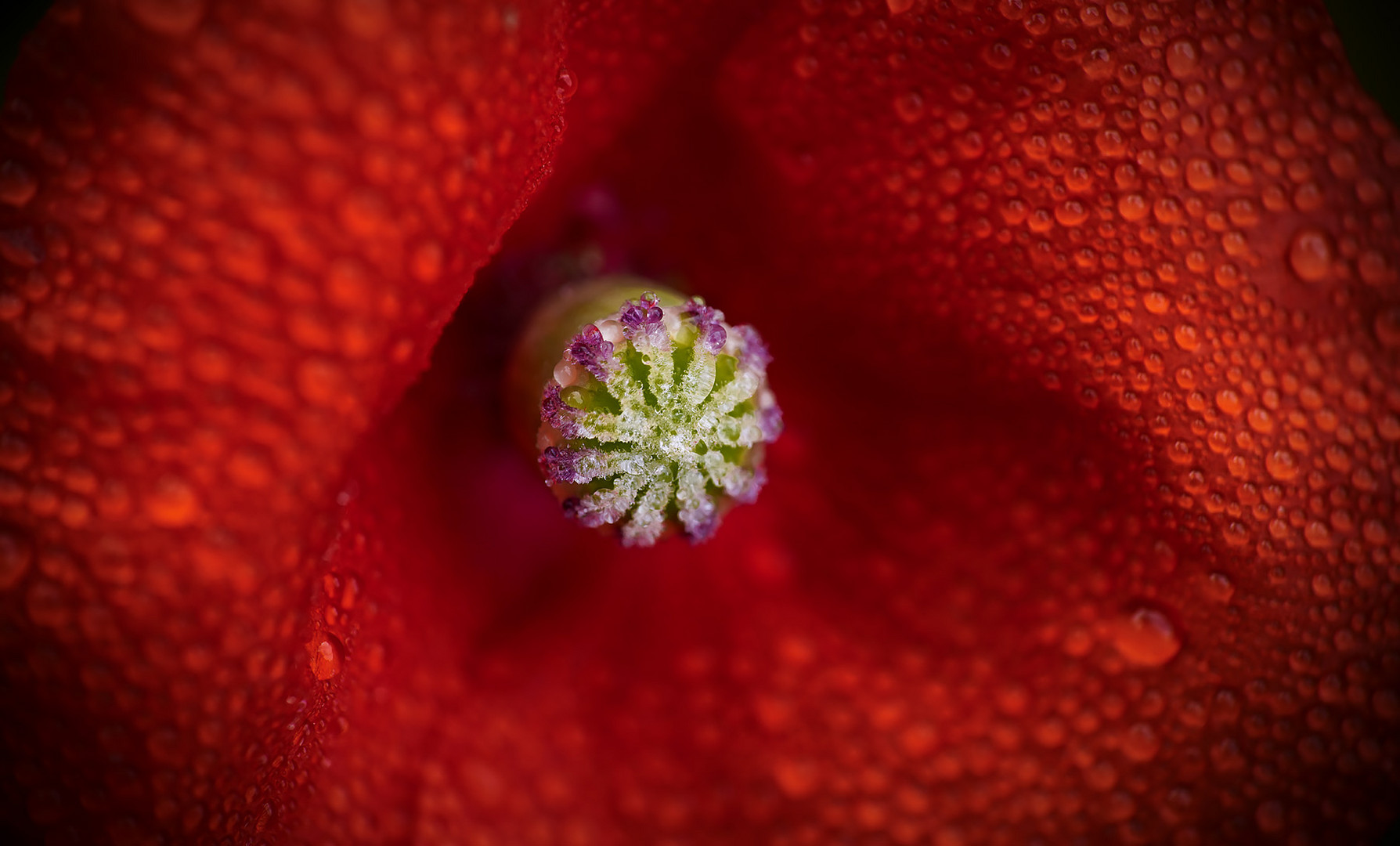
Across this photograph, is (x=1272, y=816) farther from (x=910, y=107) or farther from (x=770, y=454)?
(x=910, y=107)

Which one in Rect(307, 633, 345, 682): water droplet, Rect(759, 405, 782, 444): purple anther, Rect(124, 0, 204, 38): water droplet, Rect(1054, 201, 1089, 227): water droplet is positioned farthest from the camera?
Rect(759, 405, 782, 444): purple anther

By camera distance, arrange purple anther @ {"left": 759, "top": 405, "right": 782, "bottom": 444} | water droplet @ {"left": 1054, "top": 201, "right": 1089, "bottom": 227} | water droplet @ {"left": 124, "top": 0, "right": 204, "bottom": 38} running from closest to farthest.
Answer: water droplet @ {"left": 124, "top": 0, "right": 204, "bottom": 38}
water droplet @ {"left": 1054, "top": 201, "right": 1089, "bottom": 227}
purple anther @ {"left": 759, "top": 405, "right": 782, "bottom": 444}

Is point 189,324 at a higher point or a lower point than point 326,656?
higher

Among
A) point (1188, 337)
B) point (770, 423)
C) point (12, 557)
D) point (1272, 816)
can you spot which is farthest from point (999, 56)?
point (12, 557)

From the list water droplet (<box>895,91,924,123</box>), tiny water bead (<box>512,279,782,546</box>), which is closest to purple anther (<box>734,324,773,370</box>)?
tiny water bead (<box>512,279,782,546</box>)

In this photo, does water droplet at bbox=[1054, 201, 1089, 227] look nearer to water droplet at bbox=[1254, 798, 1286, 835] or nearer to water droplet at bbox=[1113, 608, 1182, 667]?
water droplet at bbox=[1113, 608, 1182, 667]

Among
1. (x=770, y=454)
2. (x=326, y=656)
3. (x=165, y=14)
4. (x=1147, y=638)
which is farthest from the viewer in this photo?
(x=770, y=454)

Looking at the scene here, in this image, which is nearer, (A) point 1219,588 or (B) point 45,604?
(B) point 45,604
